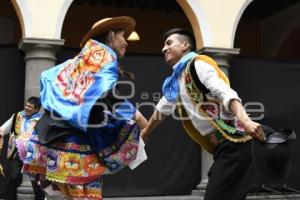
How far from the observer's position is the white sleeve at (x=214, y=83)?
9.86ft

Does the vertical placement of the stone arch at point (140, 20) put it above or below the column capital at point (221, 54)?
above

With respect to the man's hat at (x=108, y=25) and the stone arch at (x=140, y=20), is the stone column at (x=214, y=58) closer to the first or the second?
the stone arch at (x=140, y=20)

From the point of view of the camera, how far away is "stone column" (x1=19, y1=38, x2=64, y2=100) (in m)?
7.86

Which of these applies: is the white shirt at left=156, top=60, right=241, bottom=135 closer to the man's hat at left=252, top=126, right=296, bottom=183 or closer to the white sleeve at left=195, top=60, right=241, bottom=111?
the white sleeve at left=195, top=60, right=241, bottom=111

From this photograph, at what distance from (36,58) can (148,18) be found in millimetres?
5188

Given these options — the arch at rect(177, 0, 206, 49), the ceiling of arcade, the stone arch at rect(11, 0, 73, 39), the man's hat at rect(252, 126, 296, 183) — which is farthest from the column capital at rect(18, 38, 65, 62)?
the man's hat at rect(252, 126, 296, 183)

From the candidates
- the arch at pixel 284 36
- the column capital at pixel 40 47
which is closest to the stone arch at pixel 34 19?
the column capital at pixel 40 47

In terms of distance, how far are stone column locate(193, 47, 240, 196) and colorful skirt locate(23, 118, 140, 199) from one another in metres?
5.53

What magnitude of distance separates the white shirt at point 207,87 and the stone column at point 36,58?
14.6 feet

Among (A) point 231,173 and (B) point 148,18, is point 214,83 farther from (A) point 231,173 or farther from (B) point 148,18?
(B) point 148,18

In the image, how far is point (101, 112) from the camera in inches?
124

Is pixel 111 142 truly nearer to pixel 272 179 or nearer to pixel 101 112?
pixel 101 112

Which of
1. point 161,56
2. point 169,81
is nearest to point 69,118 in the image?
point 169,81

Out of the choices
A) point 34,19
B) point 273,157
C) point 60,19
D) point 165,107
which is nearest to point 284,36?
point 60,19
